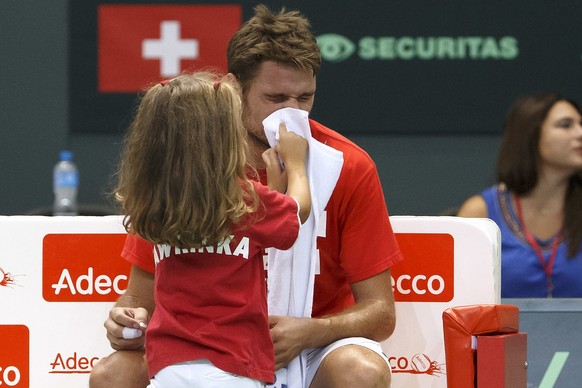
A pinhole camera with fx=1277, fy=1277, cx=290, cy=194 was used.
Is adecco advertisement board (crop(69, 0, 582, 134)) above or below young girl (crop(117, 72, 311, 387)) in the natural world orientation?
above

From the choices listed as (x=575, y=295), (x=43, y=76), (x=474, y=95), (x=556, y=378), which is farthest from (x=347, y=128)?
(x=556, y=378)

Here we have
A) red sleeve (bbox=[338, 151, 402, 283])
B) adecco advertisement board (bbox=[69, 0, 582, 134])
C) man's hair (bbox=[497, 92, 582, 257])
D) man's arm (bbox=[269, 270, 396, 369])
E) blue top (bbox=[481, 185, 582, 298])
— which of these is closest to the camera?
man's arm (bbox=[269, 270, 396, 369])

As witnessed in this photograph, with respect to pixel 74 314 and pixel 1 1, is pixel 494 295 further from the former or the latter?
pixel 1 1

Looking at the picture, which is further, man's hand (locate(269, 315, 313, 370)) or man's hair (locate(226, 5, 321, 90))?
man's hair (locate(226, 5, 321, 90))

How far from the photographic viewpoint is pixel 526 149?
Result: 463 centimetres

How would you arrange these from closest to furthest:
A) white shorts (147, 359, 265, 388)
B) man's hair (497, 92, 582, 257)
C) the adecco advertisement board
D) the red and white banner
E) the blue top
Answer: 1. white shorts (147, 359, 265, 388)
2. the red and white banner
3. the blue top
4. man's hair (497, 92, 582, 257)
5. the adecco advertisement board

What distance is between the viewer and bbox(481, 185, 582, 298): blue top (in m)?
4.39

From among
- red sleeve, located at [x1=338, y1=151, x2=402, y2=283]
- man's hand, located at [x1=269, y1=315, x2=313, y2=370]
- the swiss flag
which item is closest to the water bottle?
the swiss flag

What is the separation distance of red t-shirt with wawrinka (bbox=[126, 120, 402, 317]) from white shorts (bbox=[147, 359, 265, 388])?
509mm

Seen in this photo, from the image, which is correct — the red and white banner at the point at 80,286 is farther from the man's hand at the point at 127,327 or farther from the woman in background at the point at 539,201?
the woman in background at the point at 539,201

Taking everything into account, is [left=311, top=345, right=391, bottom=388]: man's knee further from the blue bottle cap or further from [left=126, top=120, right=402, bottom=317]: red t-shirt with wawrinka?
the blue bottle cap

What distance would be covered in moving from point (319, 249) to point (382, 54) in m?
2.85

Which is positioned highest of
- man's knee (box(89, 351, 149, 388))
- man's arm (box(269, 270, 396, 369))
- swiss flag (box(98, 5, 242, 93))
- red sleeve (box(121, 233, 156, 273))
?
swiss flag (box(98, 5, 242, 93))

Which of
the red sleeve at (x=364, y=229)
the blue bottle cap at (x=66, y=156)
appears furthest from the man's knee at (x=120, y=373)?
the blue bottle cap at (x=66, y=156)
